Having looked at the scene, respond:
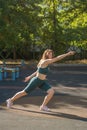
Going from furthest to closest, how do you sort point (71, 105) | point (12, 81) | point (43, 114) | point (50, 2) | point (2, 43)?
point (50, 2), point (2, 43), point (12, 81), point (71, 105), point (43, 114)

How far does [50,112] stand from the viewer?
9.78 meters

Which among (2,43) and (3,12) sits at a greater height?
(3,12)

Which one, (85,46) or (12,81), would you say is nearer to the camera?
(12,81)

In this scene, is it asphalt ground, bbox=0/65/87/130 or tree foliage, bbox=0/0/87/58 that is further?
tree foliage, bbox=0/0/87/58

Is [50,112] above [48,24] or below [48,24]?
below

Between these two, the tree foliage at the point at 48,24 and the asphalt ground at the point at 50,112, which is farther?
the tree foliage at the point at 48,24

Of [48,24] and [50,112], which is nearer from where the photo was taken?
[50,112]

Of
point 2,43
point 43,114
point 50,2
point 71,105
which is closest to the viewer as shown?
point 43,114

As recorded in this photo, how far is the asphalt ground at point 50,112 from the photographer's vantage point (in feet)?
27.1

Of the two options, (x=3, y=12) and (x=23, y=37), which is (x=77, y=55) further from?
(x=3, y=12)

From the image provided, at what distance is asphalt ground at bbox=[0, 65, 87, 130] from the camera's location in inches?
326

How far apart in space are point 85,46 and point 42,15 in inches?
136

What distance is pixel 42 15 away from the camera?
2712 cm

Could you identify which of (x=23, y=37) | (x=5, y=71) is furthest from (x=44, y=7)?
(x=5, y=71)
